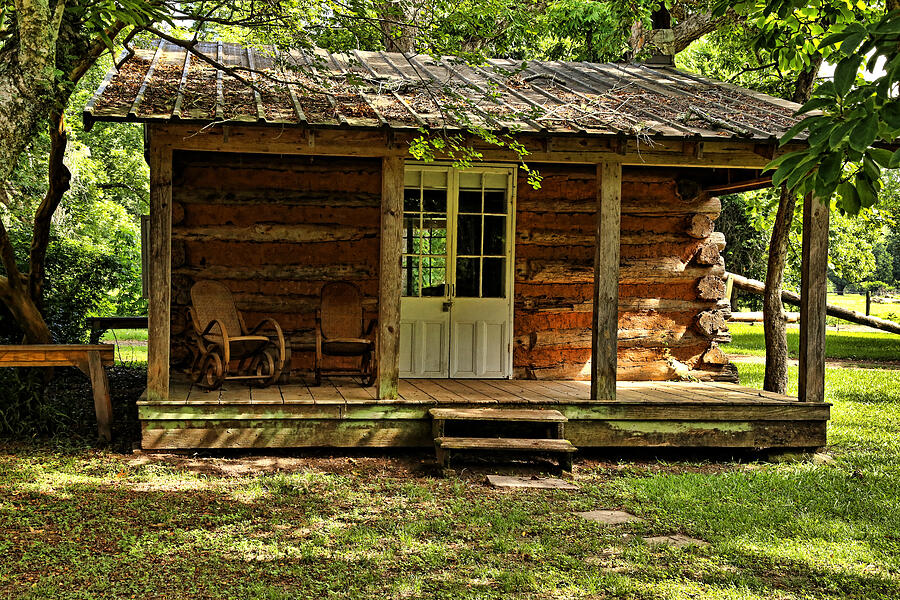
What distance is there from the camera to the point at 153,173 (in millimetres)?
6395

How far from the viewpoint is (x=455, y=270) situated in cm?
850

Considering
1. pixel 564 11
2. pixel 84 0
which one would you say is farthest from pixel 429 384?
pixel 564 11

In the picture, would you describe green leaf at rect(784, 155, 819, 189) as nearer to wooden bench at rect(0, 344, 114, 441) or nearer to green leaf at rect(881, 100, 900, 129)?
green leaf at rect(881, 100, 900, 129)

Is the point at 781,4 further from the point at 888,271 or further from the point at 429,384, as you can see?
the point at 888,271

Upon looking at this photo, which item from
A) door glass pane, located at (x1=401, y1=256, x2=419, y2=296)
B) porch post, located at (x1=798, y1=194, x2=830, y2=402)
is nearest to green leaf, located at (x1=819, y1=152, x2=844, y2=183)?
porch post, located at (x1=798, y1=194, x2=830, y2=402)

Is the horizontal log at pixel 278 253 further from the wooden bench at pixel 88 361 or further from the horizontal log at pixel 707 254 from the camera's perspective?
the horizontal log at pixel 707 254

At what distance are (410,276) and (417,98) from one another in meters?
1.99

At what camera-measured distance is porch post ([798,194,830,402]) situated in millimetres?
7133

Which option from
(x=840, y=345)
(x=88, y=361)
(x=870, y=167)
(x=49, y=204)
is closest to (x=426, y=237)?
(x=88, y=361)

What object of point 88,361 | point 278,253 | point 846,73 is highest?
point 846,73

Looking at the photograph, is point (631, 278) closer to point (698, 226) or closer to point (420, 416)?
point (698, 226)

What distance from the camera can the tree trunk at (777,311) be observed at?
908 centimetres

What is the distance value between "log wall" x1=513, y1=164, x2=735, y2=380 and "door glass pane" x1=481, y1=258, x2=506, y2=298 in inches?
6.1

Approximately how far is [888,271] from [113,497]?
56.1m
